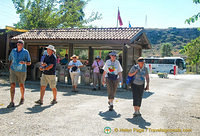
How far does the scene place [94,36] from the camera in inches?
488

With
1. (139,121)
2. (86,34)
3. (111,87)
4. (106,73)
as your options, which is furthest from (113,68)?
(86,34)

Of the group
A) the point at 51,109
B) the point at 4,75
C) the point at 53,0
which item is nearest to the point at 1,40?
the point at 4,75

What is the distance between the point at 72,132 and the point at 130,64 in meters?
9.06

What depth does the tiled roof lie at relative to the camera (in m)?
11.9

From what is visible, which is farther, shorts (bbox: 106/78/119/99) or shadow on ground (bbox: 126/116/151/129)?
shorts (bbox: 106/78/119/99)

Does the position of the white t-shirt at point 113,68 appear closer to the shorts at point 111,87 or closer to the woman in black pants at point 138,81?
the shorts at point 111,87

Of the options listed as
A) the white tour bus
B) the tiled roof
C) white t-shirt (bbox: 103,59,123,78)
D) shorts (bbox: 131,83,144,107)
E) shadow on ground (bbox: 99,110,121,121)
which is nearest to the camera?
shadow on ground (bbox: 99,110,121,121)

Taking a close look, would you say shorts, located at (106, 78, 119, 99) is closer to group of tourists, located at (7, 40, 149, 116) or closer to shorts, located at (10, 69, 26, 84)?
group of tourists, located at (7, 40, 149, 116)

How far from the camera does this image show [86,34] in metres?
13.1

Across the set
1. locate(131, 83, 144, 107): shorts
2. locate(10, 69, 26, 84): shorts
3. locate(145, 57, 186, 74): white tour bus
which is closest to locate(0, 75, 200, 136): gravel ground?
locate(131, 83, 144, 107): shorts

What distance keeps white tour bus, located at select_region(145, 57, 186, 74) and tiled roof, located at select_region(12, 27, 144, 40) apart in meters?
23.1

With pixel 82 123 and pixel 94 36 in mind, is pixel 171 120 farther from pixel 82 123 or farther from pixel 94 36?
pixel 94 36

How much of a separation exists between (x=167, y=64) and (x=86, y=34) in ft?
86.8

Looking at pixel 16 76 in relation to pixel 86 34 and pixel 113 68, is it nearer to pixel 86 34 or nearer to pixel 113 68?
pixel 113 68
